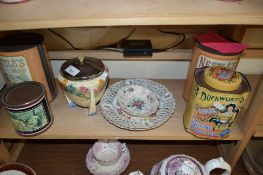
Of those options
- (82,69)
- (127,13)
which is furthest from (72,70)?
(127,13)

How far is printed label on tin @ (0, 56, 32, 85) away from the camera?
610 mm

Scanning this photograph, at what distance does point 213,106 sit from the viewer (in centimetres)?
56

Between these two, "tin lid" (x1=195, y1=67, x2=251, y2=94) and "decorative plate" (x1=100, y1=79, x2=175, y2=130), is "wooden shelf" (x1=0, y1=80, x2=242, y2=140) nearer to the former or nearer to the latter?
"decorative plate" (x1=100, y1=79, x2=175, y2=130)

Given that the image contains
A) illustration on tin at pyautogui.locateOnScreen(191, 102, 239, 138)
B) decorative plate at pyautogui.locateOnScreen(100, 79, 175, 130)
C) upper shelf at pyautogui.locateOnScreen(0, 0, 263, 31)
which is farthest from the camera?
decorative plate at pyautogui.locateOnScreen(100, 79, 175, 130)

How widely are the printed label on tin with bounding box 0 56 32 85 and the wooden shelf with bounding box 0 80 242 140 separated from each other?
0.13m

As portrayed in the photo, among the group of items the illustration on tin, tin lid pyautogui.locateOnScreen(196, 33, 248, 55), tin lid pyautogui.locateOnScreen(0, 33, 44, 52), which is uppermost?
tin lid pyautogui.locateOnScreen(196, 33, 248, 55)

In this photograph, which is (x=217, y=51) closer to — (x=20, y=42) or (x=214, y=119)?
(x=214, y=119)

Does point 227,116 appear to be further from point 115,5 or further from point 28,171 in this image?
point 28,171

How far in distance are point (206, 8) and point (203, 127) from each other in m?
0.30

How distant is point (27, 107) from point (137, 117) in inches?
11.5

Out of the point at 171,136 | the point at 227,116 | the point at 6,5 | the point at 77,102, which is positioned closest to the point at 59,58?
the point at 77,102

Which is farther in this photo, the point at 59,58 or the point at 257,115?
the point at 59,58

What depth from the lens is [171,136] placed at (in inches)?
25.9

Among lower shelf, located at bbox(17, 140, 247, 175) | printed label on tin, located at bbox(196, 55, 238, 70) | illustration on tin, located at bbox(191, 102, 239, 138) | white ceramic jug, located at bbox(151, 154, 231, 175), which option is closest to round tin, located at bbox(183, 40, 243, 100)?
printed label on tin, located at bbox(196, 55, 238, 70)
